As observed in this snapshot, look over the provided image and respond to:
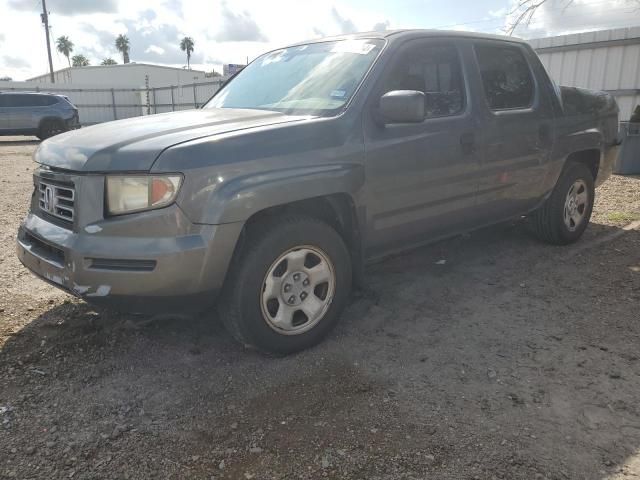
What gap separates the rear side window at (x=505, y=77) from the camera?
415 centimetres

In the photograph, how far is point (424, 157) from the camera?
3564 millimetres

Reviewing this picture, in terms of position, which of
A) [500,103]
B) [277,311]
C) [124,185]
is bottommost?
[277,311]

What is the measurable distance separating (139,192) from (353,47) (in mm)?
1873

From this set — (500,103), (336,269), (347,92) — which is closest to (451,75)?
(500,103)

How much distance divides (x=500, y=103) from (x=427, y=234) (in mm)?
1277

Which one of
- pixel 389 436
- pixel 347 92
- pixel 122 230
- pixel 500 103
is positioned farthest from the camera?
pixel 500 103

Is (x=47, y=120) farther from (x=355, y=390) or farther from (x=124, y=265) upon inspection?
(x=355, y=390)

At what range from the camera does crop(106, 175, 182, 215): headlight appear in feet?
8.55

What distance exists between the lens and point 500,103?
4.20 metres

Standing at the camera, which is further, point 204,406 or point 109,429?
point 204,406

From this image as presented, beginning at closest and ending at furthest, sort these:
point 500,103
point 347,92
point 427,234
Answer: point 347,92
point 427,234
point 500,103

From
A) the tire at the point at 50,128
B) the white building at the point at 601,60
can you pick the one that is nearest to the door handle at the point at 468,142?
the white building at the point at 601,60

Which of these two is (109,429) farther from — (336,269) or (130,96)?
(130,96)

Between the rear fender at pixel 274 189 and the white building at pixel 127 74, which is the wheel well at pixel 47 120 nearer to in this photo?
the rear fender at pixel 274 189
